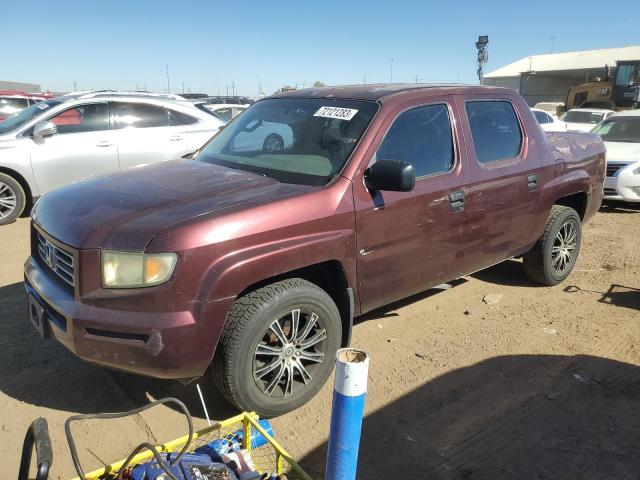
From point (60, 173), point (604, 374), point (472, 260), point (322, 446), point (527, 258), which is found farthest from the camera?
point (60, 173)

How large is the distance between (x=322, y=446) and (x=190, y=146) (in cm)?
610

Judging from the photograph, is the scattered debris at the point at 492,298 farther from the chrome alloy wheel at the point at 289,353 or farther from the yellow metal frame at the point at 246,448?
the yellow metal frame at the point at 246,448

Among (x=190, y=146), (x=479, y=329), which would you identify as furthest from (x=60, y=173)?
(x=479, y=329)

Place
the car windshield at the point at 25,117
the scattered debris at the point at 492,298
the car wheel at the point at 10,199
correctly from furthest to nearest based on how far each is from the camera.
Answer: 1. the car windshield at the point at 25,117
2. the car wheel at the point at 10,199
3. the scattered debris at the point at 492,298

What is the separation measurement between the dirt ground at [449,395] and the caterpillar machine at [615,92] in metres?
19.5

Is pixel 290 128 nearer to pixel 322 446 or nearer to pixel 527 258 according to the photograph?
pixel 322 446

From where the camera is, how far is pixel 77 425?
2.94 m

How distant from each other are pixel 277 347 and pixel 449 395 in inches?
45.6

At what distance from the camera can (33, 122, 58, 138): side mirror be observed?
6.99 m

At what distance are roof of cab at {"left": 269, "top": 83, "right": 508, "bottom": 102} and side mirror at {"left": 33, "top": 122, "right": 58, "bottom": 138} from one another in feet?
14.0

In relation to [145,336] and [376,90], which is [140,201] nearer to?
[145,336]

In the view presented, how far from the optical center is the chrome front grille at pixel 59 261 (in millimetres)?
2707

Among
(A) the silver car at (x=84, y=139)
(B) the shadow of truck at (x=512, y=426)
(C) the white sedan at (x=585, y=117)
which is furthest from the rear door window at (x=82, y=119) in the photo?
(C) the white sedan at (x=585, y=117)

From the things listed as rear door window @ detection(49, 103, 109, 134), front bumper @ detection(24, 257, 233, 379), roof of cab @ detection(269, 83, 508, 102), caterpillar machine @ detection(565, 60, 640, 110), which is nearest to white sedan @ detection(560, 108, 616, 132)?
caterpillar machine @ detection(565, 60, 640, 110)
